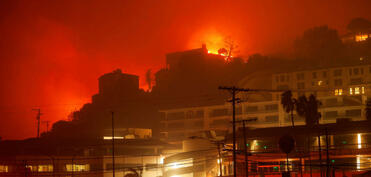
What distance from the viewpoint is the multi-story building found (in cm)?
7844

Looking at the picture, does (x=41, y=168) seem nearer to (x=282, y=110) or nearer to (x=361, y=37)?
(x=282, y=110)

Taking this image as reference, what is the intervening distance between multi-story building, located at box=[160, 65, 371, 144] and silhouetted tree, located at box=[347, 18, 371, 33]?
24.4 metres

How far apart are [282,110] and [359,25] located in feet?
133

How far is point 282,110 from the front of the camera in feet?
263

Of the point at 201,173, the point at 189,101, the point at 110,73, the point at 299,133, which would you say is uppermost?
the point at 110,73

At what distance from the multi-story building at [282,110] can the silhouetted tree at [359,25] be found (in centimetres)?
2436

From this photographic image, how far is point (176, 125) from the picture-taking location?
89188 mm

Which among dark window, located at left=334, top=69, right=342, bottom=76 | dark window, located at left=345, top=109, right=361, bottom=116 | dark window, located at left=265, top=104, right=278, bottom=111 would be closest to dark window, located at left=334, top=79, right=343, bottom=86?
dark window, located at left=334, top=69, right=342, bottom=76

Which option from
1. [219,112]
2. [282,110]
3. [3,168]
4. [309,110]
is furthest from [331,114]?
[3,168]

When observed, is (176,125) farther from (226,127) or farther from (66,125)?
(66,125)

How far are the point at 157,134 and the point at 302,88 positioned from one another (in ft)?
106

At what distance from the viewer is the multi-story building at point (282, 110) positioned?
257 feet

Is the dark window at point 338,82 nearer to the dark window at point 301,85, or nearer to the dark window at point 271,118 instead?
the dark window at point 301,85

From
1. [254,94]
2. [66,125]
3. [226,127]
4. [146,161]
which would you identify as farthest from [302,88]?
[66,125]
